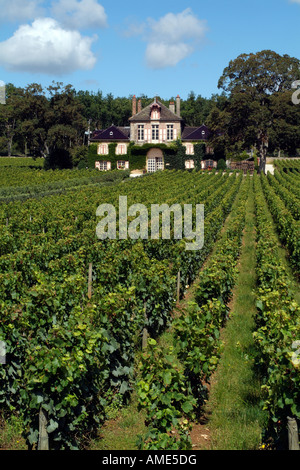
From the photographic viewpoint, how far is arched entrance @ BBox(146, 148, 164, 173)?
64375 mm

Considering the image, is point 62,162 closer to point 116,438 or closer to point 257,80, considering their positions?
point 257,80

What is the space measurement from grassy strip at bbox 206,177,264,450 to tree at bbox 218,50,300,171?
150ft

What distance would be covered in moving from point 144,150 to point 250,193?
87.0 ft

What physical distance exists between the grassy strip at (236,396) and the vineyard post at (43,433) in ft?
7.03

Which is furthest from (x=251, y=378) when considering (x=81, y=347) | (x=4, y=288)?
(x=4, y=288)

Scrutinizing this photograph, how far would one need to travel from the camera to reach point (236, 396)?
25.6 ft

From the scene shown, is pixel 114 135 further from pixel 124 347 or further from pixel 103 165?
pixel 124 347

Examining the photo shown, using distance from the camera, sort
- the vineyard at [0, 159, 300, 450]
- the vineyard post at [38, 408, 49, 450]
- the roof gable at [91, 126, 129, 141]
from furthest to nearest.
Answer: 1. the roof gable at [91, 126, 129, 141]
2. the vineyard at [0, 159, 300, 450]
3. the vineyard post at [38, 408, 49, 450]

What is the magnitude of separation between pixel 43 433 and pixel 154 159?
59.9m

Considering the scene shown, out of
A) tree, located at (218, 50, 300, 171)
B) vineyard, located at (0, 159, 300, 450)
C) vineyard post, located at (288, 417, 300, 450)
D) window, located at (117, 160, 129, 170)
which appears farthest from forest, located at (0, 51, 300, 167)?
vineyard post, located at (288, 417, 300, 450)

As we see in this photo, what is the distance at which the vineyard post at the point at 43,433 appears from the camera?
5.93m

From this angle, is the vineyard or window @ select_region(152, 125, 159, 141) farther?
window @ select_region(152, 125, 159, 141)

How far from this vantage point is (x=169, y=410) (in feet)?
18.9

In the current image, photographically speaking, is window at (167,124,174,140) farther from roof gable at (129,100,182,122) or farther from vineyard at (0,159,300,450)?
vineyard at (0,159,300,450)
